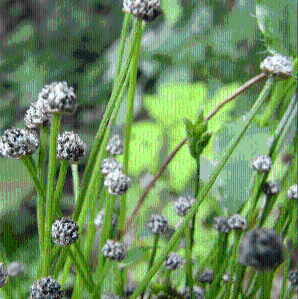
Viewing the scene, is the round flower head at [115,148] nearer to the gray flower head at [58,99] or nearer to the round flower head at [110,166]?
the round flower head at [110,166]

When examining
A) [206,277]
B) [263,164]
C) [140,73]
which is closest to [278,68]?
[263,164]

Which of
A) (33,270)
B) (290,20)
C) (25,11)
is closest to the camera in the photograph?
(290,20)

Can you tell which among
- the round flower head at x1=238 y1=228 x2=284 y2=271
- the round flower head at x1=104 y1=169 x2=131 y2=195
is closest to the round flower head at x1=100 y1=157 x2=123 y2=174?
the round flower head at x1=104 y1=169 x2=131 y2=195

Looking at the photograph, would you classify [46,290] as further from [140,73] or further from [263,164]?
[140,73]

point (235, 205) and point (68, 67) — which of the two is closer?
point (235, 205)

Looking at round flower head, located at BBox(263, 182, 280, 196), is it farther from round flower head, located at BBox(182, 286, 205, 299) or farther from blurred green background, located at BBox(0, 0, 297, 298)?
blurred green background, located at BBox(0, 0, 297, 298)

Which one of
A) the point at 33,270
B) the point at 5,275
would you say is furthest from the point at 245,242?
the point at 33,270

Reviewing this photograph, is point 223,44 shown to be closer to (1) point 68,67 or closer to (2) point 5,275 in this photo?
(1) point 68,67
